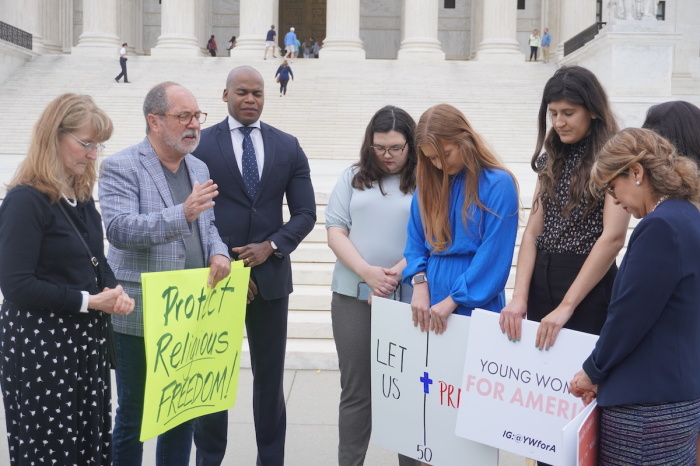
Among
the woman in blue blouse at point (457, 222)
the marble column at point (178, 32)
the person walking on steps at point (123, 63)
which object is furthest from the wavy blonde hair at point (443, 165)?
the marble column at point (178, 32)

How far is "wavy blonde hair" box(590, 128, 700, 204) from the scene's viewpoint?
3055mm

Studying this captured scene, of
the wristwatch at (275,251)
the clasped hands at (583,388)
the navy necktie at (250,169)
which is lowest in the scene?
the clasped hands at (583,388)

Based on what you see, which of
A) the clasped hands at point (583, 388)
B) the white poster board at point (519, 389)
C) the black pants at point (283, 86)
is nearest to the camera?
the clasped hands at point (583, 388)

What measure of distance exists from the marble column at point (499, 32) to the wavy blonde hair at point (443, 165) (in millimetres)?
29388

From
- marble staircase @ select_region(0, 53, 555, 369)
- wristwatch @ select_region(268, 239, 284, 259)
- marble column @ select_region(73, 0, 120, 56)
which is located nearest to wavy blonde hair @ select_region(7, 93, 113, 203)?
wristwatch @ select_region(268, 239, 284, 259)

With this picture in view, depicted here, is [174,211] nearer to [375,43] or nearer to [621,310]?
[621,310]

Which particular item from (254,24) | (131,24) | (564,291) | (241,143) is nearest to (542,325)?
(564,291)

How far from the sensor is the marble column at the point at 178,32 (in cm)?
3241

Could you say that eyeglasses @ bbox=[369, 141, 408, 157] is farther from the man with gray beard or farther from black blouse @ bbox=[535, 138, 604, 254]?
the man with gray beard

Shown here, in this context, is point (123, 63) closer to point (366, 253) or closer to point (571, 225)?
point (366, 253)

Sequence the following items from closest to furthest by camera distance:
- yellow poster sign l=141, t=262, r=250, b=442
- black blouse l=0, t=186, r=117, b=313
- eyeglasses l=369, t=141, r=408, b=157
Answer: black blouse l=0, t=186, r=117, b=313
yellow poster sign l=141, t=262, r=250, b=442
eyeglasses l=369, t=141, r=408, b=157

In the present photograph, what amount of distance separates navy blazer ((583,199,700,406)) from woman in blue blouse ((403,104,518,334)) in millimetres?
963

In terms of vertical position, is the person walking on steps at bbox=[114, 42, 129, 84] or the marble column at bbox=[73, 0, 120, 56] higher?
the marble column at bbox=[73, 0, 120, 56]

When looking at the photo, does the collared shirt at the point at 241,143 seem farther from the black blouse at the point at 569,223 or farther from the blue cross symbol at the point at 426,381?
the black blouse at the point at 569,223
